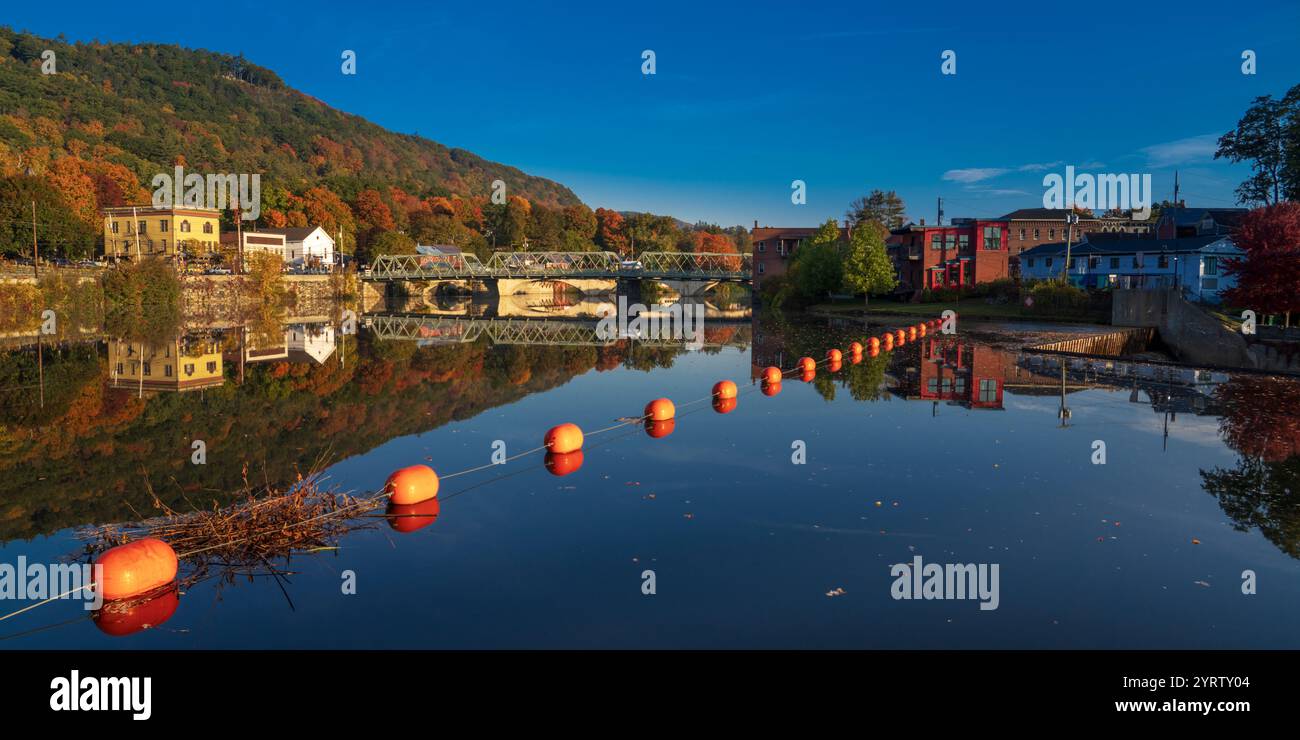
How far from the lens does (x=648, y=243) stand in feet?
502

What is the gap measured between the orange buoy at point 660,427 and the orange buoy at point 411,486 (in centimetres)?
661

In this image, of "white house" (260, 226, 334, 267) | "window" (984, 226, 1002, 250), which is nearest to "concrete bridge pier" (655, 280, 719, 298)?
"white house" (260, 226, 334, 267)

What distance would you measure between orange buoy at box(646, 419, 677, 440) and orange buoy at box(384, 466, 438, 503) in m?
6.61

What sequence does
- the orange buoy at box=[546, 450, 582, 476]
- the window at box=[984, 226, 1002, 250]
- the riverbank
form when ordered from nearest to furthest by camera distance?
the orange buoy at box=[546, 450, 582, 476]
the riverbank
the window at box=[984, 226, 1002, 250]

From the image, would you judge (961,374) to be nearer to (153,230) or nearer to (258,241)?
(153,230)

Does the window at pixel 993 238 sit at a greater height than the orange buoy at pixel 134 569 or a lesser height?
greater

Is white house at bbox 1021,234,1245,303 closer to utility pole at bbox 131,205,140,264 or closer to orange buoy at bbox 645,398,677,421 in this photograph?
orange buoy at bbox 645,398,677,421

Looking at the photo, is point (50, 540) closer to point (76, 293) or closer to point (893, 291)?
point (76, 293)

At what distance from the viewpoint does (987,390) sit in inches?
992

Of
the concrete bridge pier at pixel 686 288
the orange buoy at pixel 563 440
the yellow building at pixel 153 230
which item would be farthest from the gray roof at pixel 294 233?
the orange buoy at pixel 563 440

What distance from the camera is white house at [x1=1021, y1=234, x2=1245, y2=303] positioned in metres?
52.2

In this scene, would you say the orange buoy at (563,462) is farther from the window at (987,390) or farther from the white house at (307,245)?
the white house at (307,245)

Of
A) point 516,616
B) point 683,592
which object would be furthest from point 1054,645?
point 516,616

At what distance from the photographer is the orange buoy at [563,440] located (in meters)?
16.2
